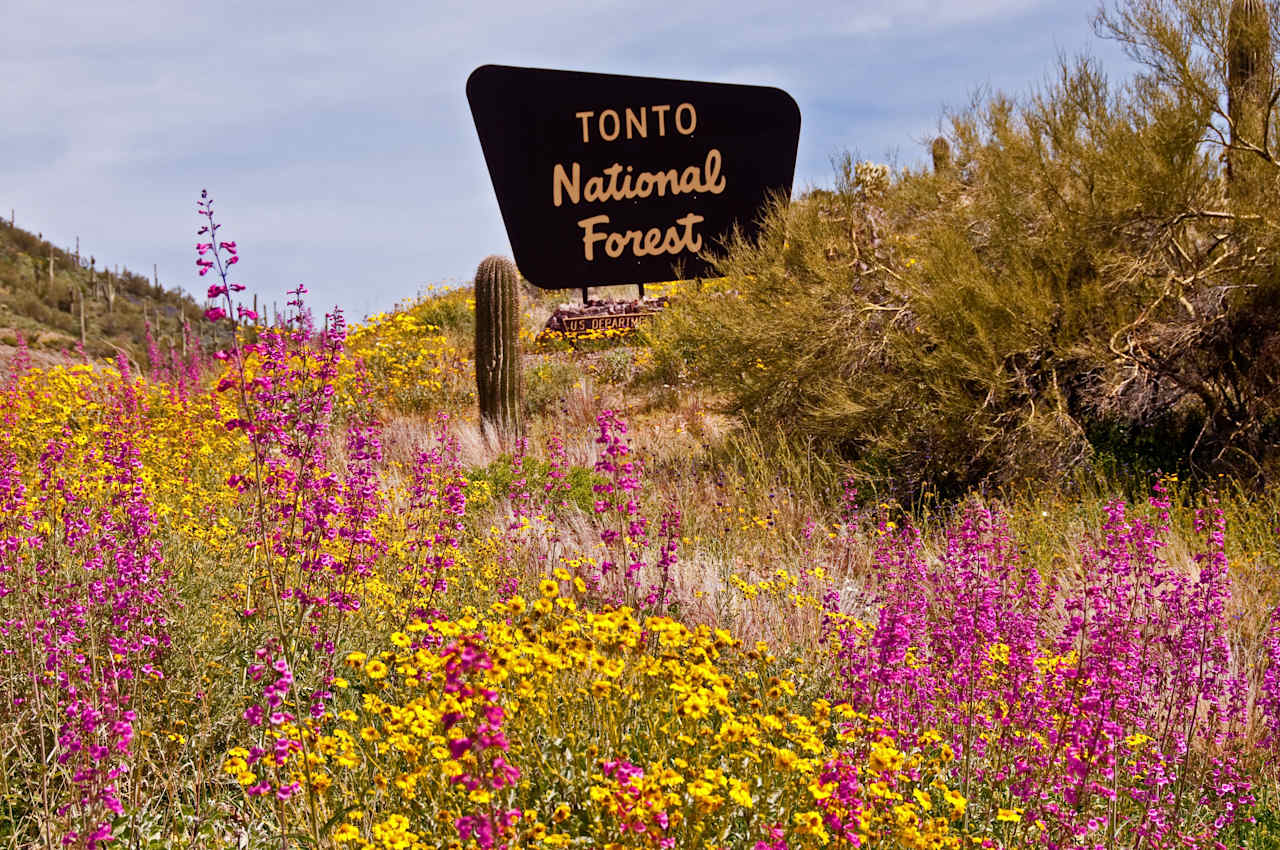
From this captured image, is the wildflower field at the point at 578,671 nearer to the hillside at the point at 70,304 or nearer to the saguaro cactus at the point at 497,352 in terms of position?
the saguaro cactus at the point at 497,352

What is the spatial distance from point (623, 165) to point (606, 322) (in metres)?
1.96

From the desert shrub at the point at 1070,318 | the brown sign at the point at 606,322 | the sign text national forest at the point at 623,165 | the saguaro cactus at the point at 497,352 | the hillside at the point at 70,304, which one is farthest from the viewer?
the hillside at the point at 70,304

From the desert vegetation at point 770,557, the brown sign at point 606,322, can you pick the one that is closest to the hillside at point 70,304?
the brown sign at point 606,322

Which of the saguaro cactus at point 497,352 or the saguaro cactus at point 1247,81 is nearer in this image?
the saguaro cactus at point 1247,81

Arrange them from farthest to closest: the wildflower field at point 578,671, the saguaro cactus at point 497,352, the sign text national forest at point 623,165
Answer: the sign text national forest at point 623,165 < the saguaro cactus at point 497,352 < the wildflower field at point 578,671

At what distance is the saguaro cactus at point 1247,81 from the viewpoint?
6.91 m

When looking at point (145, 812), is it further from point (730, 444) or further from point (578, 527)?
point (730, 444)

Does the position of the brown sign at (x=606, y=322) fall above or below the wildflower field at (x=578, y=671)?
above

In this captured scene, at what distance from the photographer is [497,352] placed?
31.5ft

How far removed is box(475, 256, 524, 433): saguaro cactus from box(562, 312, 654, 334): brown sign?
2.95 metres

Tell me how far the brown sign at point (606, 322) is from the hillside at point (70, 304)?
18.4 metres

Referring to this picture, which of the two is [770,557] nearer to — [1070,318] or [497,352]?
[1070,318]

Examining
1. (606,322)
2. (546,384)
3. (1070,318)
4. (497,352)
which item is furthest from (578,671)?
(606,322)

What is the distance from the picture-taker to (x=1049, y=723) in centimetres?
291
